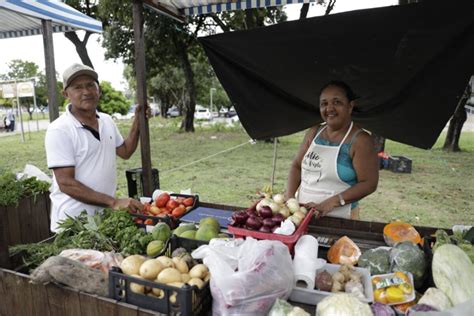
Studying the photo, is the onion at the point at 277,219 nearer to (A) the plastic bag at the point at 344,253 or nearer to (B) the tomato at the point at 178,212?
(A) the plastic bag at the point at 344,253

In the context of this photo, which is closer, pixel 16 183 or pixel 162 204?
pixel 162 204

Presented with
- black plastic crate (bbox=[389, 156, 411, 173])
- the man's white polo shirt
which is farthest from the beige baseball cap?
black plastic crate (bbox=[389, 156, 411, 173])

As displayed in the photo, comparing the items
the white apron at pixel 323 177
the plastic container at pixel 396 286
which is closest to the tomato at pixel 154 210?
the white apron at pixel 323 177

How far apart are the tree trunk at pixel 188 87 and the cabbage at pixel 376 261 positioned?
16225 millimetres

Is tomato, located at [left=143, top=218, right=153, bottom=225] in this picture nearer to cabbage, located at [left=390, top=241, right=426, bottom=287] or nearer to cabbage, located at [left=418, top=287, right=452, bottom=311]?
cabbage, located at [left=390, top=241, right=426, bottom=287]

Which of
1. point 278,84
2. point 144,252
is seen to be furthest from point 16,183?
point 278,84

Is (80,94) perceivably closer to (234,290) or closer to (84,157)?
(84,157)

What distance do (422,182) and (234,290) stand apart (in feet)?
26.4

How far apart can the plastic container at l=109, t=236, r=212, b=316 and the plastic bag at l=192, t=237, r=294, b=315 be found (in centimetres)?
8

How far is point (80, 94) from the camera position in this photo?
2.47m

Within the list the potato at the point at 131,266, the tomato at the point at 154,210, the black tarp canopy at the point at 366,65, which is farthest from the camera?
the black tarp canopy at the point at 366,65

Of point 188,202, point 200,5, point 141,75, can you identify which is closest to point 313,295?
point 188,202

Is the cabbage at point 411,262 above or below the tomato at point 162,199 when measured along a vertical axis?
below

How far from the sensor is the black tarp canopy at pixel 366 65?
2.83m
